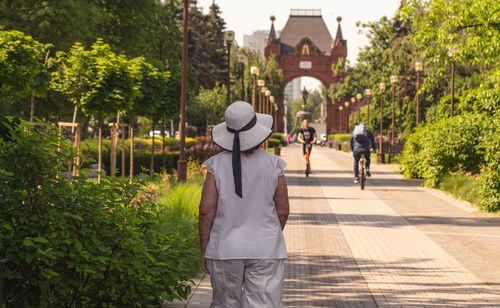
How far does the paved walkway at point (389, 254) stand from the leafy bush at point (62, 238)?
1.12 meters

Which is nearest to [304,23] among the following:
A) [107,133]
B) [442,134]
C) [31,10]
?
[107,133]

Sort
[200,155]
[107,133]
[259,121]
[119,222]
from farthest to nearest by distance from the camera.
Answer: [107,133] < [200,155] < [119,222] < [259,121]

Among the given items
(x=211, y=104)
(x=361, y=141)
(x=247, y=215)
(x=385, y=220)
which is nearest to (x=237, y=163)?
(x=247, y=215)

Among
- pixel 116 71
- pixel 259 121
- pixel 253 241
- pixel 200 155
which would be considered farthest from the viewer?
pixel 200 155

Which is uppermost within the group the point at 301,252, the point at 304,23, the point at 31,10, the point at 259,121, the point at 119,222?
the point at 304,23

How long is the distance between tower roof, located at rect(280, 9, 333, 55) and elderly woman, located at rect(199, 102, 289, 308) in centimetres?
11731

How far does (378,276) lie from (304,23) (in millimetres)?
121135

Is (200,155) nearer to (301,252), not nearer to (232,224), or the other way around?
(301,252)

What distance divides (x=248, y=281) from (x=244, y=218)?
35 centimetres

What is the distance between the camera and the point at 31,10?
26.5m

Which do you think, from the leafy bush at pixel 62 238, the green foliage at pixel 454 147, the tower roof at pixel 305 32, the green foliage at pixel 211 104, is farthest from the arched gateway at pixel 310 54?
the leafy bush at pixel 62 238

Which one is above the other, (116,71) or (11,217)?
(116,71)

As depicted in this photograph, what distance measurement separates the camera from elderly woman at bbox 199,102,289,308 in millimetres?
3713

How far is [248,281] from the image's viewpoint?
3.74m
